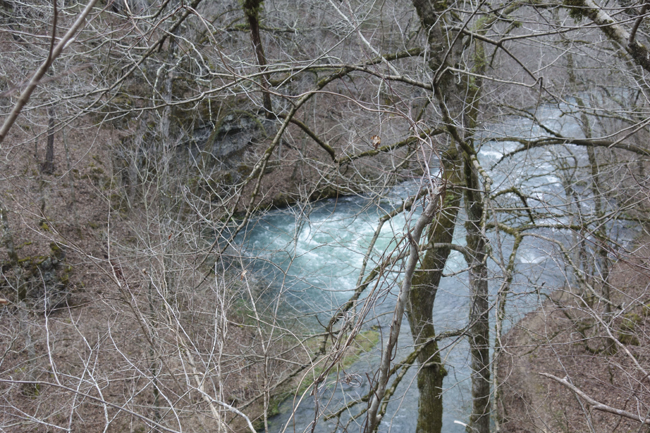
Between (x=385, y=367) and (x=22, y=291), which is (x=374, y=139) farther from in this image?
(x=22, y=291)

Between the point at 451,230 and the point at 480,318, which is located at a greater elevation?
the point at 451,230

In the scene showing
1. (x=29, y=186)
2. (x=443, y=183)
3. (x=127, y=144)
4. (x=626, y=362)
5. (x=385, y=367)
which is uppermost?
(x=443, y=183)

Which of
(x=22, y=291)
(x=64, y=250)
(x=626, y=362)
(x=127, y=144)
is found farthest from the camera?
(x=127, y=144)

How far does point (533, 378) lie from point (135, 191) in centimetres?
921

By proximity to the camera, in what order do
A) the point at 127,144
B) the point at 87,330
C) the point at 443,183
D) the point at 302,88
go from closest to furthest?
the point at 443,183, the point at 87,330, the point at 127,144, the point at 302,88

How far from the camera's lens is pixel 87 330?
7926 mm

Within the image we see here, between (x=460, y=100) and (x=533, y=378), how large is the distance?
6661 millimetres

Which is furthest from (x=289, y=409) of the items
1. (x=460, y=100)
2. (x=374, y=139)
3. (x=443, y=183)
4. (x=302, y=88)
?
(x=302, y=88)

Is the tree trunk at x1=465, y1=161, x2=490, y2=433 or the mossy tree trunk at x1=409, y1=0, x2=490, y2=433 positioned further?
the tree trunk at x1=465, y1=161, x2=490, y2=433

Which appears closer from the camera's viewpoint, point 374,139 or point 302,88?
point 374,139

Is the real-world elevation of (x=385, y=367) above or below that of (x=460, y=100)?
below

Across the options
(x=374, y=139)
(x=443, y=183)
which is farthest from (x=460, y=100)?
(x=443, y=183)

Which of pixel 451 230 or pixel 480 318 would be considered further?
pixel 451 230

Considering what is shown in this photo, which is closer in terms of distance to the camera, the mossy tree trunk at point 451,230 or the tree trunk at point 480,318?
the mossy tree trunk at point 451,230
